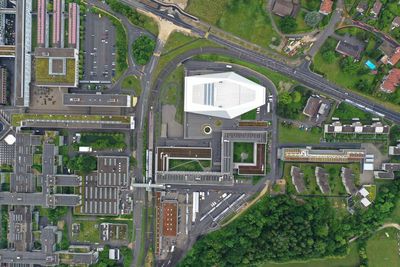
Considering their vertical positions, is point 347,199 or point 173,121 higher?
point 173,121

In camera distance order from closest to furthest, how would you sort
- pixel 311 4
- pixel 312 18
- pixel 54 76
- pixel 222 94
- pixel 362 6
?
pixel 312 18
pixel 222 94
pixel 362 6
pixel 311 4
pixel 54 76

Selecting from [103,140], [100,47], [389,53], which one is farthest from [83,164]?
[389,53]

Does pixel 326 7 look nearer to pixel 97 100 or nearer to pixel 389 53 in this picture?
pixel 389 53

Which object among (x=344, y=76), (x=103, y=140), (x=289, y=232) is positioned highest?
(x=344, y=76)

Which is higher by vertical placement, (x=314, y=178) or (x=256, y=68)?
(x=256, y=68)

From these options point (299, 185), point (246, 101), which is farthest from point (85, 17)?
point (299, 185)

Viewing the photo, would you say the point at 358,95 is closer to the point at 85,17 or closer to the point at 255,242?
the point at 255,242

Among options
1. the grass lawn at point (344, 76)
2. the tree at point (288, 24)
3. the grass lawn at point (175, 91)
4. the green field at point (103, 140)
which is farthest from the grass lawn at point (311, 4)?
the green field at point (103, 140)
